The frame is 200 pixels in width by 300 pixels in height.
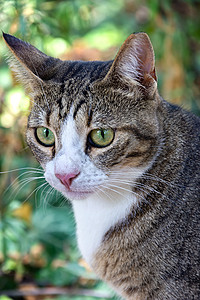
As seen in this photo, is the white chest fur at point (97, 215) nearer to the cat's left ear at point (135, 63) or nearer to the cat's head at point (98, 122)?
the cat's head at point (98, 122)

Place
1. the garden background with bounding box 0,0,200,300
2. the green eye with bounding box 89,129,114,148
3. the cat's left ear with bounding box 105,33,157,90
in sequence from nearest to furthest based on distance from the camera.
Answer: the cat's left ear with bounding box 105,33,157,90
the green eye with bounding box 89,129,114,148
the garden background with bounding box 0,0,200,300

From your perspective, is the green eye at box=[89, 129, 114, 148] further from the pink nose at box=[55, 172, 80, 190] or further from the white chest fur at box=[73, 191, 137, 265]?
the white chest fur at box=[73, 191, 137, 265]

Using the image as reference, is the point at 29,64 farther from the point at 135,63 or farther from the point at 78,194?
the point at 78,194

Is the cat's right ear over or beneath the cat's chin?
over

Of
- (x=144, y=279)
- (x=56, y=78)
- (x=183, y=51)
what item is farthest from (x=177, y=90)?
(x=144, y=279)

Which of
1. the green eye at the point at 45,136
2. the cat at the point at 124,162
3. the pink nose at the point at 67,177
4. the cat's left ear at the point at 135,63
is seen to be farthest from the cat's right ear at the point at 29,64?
the pink nose at the point at 67,177

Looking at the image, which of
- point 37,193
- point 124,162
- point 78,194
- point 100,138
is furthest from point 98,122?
point 37,193

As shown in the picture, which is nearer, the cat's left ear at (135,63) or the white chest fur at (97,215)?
the cat's left ear at (135,63)

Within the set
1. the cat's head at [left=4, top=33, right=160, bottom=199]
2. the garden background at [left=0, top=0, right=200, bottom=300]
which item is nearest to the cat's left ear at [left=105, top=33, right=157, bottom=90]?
the cat's head at [left=4, top=33, right=160, bottom=199]
